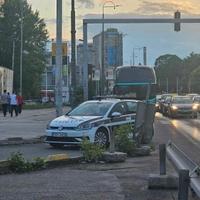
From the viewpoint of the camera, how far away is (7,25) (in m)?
101

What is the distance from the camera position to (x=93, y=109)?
20328 mm

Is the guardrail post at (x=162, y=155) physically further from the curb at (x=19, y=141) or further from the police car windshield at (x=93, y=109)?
the curb at (x=19, y=141)

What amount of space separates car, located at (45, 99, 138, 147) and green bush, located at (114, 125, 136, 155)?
144cm

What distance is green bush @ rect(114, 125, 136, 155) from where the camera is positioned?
16500mm

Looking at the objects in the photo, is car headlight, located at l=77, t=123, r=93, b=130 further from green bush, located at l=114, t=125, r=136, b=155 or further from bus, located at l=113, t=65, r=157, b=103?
bus, located at l=113, t=65, r=157, b=103

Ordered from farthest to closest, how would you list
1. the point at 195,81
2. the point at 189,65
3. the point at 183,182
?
the point at 189,65 → the point at 195,81 → the point at 183,182

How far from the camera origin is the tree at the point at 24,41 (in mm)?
99562

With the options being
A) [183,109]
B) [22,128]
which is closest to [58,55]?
[22,128]

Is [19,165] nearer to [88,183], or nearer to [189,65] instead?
[88,183]

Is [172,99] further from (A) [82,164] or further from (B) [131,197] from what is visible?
(B) [131,197]

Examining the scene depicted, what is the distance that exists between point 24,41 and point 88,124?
84.0m

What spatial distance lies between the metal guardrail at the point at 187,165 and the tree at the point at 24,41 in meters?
89.7

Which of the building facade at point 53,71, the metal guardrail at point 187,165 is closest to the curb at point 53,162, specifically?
the metal guardrail at point 187,165

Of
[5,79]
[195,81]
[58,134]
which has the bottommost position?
[58,134]
